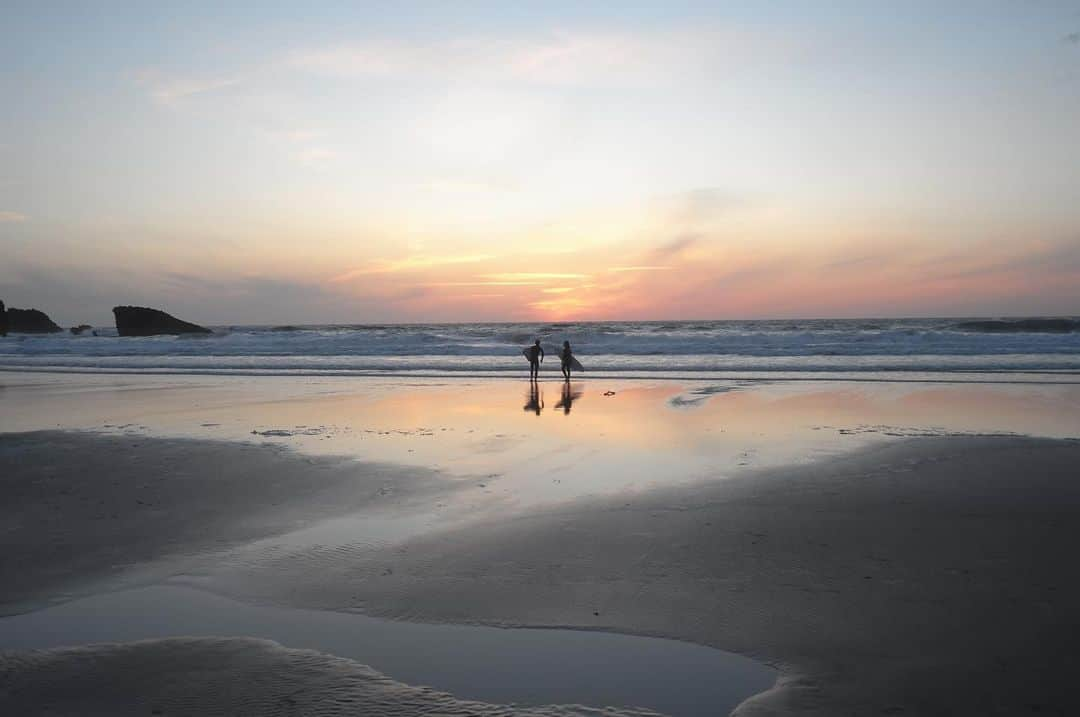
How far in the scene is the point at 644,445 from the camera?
41.3ft

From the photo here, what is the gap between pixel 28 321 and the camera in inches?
4434

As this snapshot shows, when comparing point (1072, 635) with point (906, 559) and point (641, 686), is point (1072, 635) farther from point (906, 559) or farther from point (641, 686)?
point (641, 686)

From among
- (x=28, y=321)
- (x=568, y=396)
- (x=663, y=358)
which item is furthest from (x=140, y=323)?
(x=568, y=396)

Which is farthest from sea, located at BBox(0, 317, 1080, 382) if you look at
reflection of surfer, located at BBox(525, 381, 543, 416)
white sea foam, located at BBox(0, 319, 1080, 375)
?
reflection of surfer, located at BBox(525, 381, 543, 416)

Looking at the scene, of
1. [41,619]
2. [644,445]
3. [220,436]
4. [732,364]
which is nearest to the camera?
[41,619]

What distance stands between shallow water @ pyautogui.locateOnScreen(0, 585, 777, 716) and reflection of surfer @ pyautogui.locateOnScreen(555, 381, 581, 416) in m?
11.8

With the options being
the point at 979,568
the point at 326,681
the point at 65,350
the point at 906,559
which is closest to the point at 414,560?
the point at 326,681

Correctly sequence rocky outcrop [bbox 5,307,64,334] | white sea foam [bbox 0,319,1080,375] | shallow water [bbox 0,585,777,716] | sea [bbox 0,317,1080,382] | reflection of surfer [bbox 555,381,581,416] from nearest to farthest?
shallow water [bbox 0,585,777,716], reflection of surfer [bbox 555,381,581,416], sea [bbox 0,317,1080,382], white sea foam [bbox 0,319,1080,375], rocky outcrop [bbox 5,307,64,334]

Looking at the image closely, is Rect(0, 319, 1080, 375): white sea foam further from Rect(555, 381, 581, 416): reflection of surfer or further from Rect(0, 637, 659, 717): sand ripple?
Rect(0, 637, 659, 717): sand ripple

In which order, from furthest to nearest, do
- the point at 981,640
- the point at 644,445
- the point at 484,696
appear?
the point at 644,445
the point at 981,640
the point at 484,696

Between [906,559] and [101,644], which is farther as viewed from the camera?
[906,559]

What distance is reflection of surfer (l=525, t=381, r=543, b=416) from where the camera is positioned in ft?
59.9

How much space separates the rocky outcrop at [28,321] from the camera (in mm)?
111000

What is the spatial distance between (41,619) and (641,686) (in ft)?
14.0
